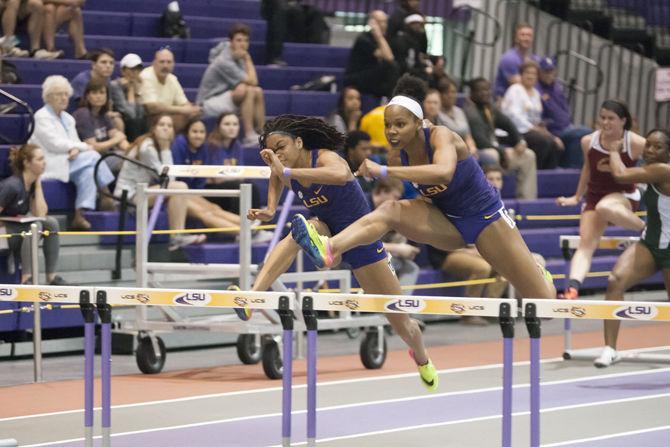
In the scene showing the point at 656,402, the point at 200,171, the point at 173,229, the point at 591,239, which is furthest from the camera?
the point at 173,229

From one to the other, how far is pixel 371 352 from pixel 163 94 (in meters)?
4.15

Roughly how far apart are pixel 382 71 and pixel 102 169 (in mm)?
4384

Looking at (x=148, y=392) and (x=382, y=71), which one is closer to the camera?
(x=148, y=392)

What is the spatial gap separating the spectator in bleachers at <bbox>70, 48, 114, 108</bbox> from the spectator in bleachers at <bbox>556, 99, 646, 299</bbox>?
473cm

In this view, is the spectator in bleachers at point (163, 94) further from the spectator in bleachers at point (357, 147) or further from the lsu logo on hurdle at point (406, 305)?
the lsu logo on hurdle at point (406, 305)

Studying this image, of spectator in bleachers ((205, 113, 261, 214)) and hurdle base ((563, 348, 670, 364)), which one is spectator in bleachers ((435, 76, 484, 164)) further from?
hurdle base ((563, 348, 670, 364))

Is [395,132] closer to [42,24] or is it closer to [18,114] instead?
[18,114]

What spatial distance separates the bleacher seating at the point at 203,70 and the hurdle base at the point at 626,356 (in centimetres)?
235

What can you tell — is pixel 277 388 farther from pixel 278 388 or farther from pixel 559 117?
pixel 559 117

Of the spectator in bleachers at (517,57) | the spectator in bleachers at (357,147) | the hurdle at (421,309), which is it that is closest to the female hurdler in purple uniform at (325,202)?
the hurdle at (421,309)

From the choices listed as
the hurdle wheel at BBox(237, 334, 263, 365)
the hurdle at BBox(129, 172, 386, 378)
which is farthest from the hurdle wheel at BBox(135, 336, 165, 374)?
the hurdle wheel at BBox(237, 334, 263, 365)

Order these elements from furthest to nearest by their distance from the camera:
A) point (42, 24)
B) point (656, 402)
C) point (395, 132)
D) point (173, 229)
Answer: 1. point (42, 24)
2. point (173, 229)
3. point (656, 402)
4. point (395, 132)

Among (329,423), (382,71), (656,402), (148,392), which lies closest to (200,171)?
(148,392)

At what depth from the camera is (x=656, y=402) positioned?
10.4 m
